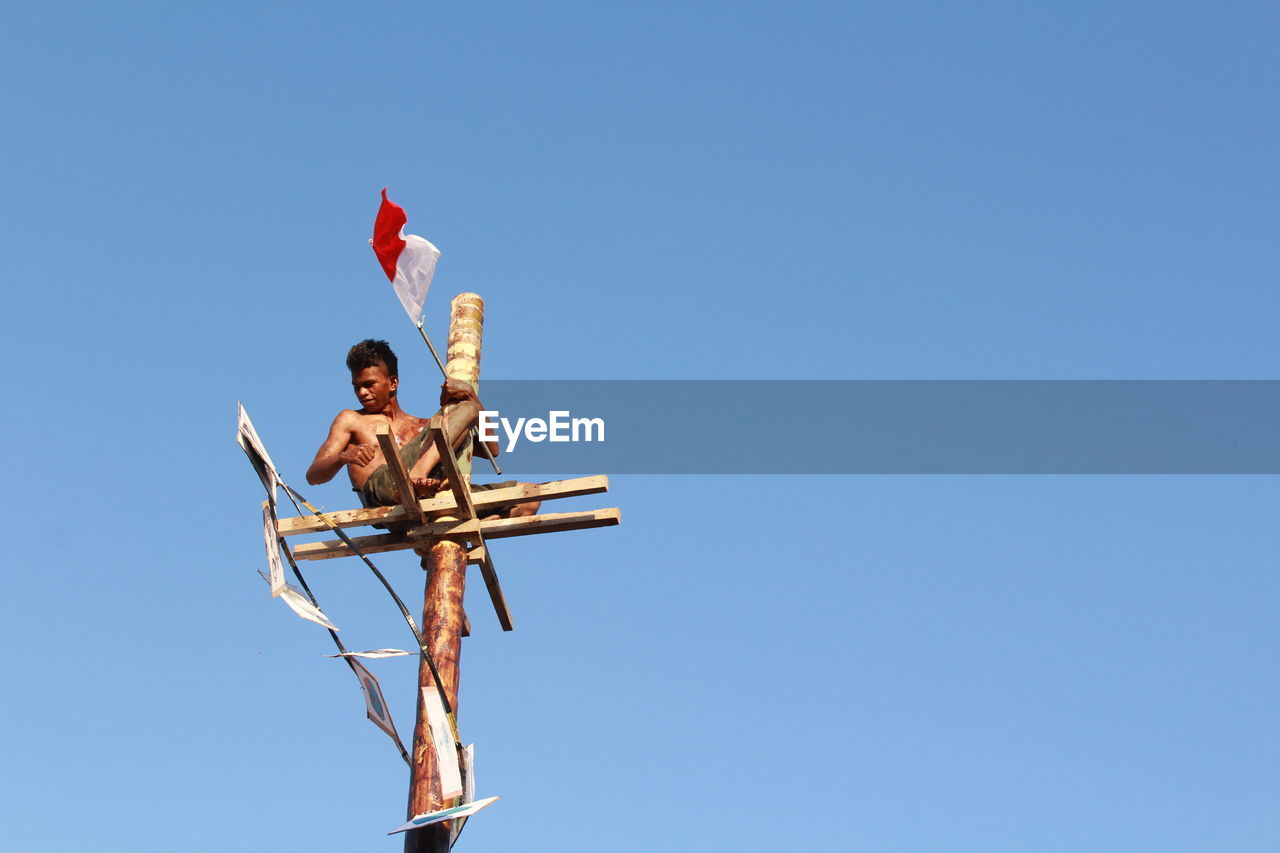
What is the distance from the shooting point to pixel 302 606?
6.92 m

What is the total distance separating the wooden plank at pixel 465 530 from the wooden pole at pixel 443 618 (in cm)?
8

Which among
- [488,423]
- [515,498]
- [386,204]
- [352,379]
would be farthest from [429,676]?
[386,204]

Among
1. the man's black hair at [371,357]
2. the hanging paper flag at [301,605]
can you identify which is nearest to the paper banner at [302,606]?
the hanging paper flag at [301,605]

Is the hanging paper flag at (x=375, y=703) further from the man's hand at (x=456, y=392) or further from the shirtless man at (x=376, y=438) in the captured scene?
the man's hand at (x=456, y=392)

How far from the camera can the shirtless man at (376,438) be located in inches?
305

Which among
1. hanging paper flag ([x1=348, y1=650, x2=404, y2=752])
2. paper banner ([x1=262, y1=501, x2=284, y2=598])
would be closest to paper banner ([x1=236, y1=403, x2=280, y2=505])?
paper banner ([x1=262, y1=501, x2=284, y2=598])

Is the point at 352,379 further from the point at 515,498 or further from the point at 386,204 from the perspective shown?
the point at 515,498

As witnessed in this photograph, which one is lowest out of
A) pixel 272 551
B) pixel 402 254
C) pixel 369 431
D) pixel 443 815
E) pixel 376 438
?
pixel 443 815

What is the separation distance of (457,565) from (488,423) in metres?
1.14

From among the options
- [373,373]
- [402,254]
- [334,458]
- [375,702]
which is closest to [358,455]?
[334,458]

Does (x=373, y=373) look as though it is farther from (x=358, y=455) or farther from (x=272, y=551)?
(x=272, y=551)

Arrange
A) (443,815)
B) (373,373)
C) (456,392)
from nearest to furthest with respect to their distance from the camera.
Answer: (443,815)
(456,392)
(373,373)

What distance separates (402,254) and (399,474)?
1.83 m

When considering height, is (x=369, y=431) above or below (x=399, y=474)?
above
